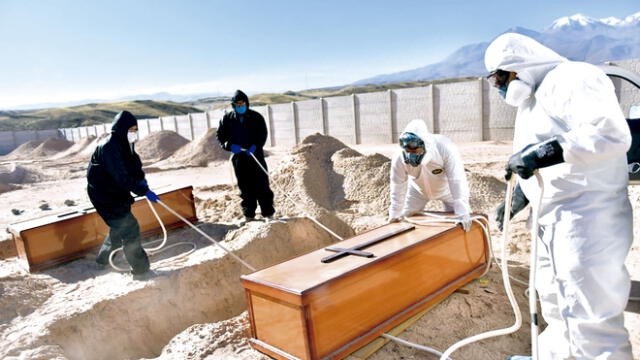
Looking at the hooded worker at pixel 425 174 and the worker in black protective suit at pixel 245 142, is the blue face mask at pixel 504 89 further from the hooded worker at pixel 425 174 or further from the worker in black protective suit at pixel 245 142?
the worker in black protective suit at pixel 245 142

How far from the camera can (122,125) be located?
474 centimetres

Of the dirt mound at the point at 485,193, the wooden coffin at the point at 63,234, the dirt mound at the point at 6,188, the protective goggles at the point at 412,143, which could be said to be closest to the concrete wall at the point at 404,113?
the dirt mound at the point at 485,193

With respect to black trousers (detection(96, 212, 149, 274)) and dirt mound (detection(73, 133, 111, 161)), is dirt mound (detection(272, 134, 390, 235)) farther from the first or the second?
dirt mound (detection(73, 133, 111, 161))

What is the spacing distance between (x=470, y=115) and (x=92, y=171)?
13986 mm

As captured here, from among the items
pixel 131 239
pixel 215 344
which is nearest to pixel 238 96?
pixel 131 239

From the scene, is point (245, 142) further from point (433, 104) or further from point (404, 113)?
point (404, 113)

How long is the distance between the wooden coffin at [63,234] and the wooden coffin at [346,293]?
13.0ft

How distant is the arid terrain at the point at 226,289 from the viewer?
353 cm

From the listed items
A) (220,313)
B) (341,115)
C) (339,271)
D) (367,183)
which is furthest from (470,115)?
(339,271)

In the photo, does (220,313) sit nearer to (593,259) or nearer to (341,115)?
(593,259)

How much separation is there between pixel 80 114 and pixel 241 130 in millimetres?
74942

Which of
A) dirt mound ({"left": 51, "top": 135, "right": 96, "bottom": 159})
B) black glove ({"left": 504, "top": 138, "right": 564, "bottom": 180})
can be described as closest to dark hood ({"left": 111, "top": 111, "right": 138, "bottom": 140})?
black glove ({"left": 504, "top": 138, "right": 564, "bottom": 180})

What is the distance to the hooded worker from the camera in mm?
3963

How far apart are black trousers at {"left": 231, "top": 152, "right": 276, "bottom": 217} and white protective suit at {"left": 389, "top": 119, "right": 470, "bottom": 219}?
2.60m
